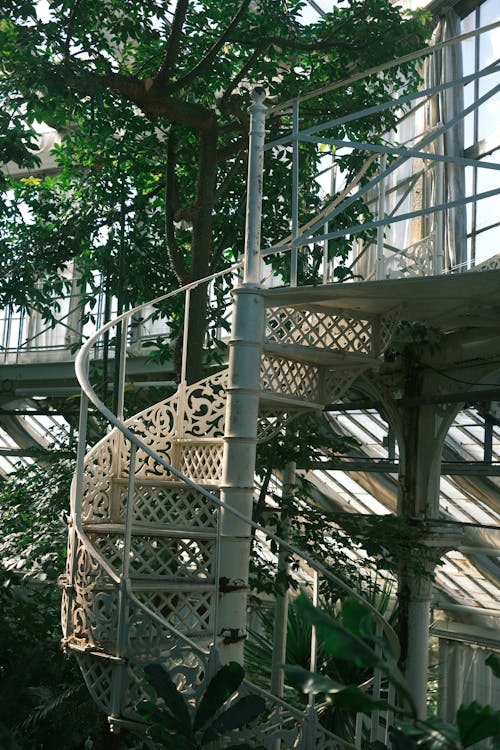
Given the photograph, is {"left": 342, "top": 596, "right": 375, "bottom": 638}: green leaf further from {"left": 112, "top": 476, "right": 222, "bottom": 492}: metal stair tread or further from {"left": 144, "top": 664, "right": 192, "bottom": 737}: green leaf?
{"left": 112, "top": 476, "right": 222, "bottom": 492}: metal stair tread

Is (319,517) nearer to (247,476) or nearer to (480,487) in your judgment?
(247,476)

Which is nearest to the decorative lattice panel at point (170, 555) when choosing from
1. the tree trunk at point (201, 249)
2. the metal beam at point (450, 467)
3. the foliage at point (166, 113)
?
the tree trunk at point (201, 249)

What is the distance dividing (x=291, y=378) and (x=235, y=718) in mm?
1966

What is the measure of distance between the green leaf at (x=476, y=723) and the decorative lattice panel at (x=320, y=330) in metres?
2.50

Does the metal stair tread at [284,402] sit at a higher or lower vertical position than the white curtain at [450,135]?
lower

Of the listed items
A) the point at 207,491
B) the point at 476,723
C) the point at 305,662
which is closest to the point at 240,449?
the point at 207,491

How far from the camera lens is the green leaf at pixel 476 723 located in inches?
116

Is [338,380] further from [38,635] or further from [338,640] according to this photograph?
[38,635]

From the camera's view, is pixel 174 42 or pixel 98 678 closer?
pixel 98 678

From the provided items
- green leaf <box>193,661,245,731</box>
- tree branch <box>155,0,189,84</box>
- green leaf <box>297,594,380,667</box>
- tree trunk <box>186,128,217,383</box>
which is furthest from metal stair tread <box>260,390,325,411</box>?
tree branch <box>155,0,189,84</box>

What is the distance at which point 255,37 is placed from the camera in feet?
22.5

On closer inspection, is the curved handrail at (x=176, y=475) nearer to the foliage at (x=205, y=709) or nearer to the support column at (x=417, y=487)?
the foliage at (x=205, y=709)

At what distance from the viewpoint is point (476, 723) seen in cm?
295

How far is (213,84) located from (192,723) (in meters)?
4.97
